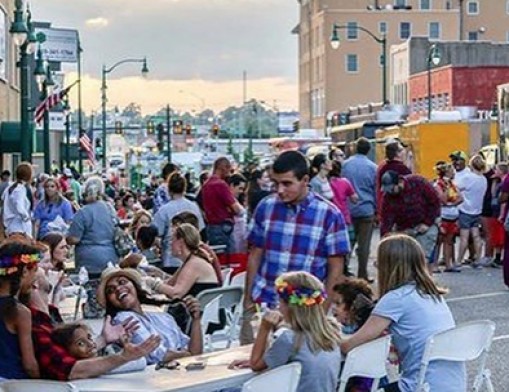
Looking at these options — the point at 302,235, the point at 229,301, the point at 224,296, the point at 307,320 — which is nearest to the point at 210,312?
the point at 224,296

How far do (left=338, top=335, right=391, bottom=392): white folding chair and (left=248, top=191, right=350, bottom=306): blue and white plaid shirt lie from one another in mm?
1106

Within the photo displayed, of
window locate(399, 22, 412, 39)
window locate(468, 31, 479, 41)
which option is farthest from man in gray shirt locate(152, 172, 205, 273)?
window locate(468, 31, 479, 41)

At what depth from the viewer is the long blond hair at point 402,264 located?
8.03 metres

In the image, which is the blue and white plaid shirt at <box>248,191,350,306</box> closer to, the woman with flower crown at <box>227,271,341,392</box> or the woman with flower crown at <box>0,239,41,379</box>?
the woman with flower crown at <box>227,271,341,392</box>

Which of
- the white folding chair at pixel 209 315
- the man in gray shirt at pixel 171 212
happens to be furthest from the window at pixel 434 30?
the white folding chair at pixel 209 315

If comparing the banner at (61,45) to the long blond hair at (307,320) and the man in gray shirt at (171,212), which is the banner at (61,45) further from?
the long blond hair at (307,320)

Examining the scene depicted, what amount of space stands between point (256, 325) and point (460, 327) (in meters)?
1.23

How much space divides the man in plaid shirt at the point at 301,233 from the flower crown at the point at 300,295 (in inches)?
51.5

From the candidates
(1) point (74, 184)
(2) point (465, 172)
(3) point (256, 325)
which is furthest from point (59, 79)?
(3) point (256, 325)

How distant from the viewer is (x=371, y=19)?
4473 inches

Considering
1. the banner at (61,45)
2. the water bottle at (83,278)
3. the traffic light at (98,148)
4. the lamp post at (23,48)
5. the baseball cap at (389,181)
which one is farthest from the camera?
the traffic light at (98,148)

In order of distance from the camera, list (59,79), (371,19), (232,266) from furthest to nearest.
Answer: (371,19) < (59,79) < (232,266)

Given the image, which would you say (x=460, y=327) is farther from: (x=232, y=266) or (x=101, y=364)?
(x=232, y=266)

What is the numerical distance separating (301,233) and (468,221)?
13.4 m
